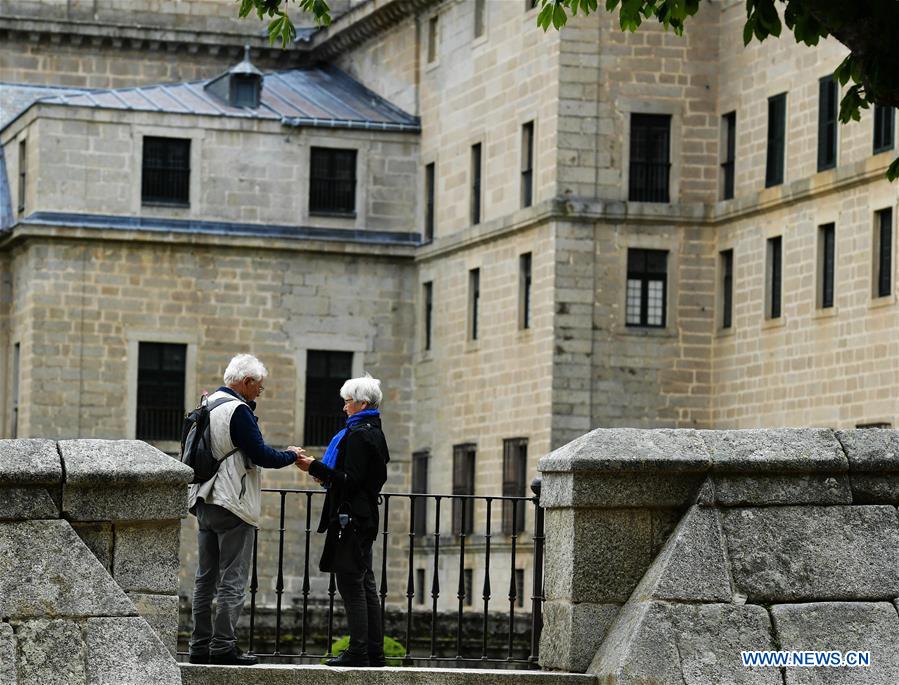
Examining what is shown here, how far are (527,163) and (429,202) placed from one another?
585 cm

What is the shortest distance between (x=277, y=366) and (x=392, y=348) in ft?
8.20

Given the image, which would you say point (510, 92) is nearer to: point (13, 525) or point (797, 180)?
point (797, 180)

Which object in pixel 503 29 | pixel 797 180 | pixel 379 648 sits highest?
pixel 503 29

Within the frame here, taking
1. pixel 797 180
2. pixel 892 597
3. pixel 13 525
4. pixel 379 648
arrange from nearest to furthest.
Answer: pixel 13 525
pixel 892 597
pixel 379 648
pixel 797 180

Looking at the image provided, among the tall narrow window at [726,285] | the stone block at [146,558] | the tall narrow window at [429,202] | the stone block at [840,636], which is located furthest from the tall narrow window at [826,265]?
the stone block at [146,558]

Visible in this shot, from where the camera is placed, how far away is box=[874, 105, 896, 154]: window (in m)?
41.3

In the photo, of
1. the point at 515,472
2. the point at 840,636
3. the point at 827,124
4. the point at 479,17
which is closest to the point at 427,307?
the point at 479,17

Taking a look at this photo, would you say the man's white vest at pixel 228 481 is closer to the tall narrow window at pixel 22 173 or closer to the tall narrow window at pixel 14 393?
the tall narrow window at pixel 14 393

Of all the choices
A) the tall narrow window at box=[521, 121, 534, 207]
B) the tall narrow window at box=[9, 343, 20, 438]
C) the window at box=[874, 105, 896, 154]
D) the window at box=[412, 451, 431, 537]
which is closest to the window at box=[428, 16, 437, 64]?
the tall narrow window at box=[521, 121, 534, 207]

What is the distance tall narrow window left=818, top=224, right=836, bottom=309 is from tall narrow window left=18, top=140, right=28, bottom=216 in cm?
1890

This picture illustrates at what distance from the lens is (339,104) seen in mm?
56375

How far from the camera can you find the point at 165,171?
178ft

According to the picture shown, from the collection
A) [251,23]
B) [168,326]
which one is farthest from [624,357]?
[251,23]

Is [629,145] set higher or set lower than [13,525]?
higher
